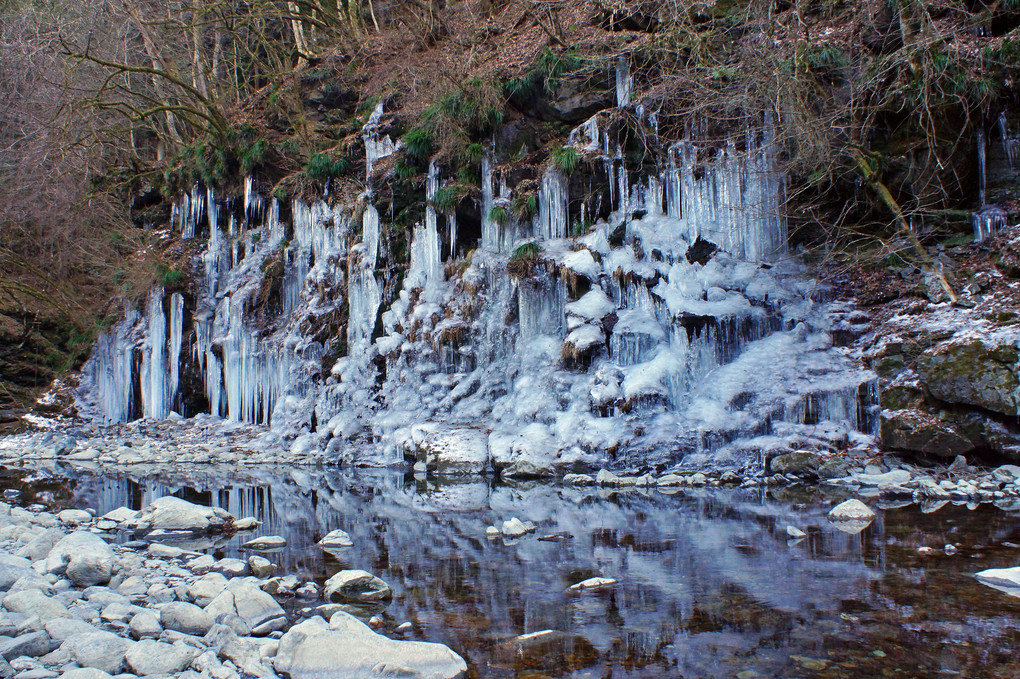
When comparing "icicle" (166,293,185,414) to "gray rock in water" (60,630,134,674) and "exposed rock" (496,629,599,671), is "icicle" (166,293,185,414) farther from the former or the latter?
"exposed rock" (496,629,599,671)

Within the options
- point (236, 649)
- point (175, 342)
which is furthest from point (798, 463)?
point (175, 342)

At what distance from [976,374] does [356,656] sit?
7458mm

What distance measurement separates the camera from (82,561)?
Result: 4.13 meters

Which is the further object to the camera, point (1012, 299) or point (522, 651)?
point (1012, 299)

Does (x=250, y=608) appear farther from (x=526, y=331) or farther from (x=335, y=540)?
(x=526, y=331)

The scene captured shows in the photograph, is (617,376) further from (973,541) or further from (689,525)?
(973,541)

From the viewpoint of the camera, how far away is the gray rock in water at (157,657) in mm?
2633

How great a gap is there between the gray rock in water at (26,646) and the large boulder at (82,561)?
1.46m

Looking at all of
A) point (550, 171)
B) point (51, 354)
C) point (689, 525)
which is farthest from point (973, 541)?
point (51, 354)

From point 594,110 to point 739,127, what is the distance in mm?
3063

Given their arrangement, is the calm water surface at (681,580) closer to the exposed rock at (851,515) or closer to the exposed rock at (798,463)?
the exposed rock at (851,515)

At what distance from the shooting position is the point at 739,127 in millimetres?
11172

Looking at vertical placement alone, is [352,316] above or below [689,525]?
above

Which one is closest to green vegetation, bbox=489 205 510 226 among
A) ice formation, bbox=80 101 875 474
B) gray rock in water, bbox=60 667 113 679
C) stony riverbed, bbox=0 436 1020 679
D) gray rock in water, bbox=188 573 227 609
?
ice formation, bbox=80 101 875 474
